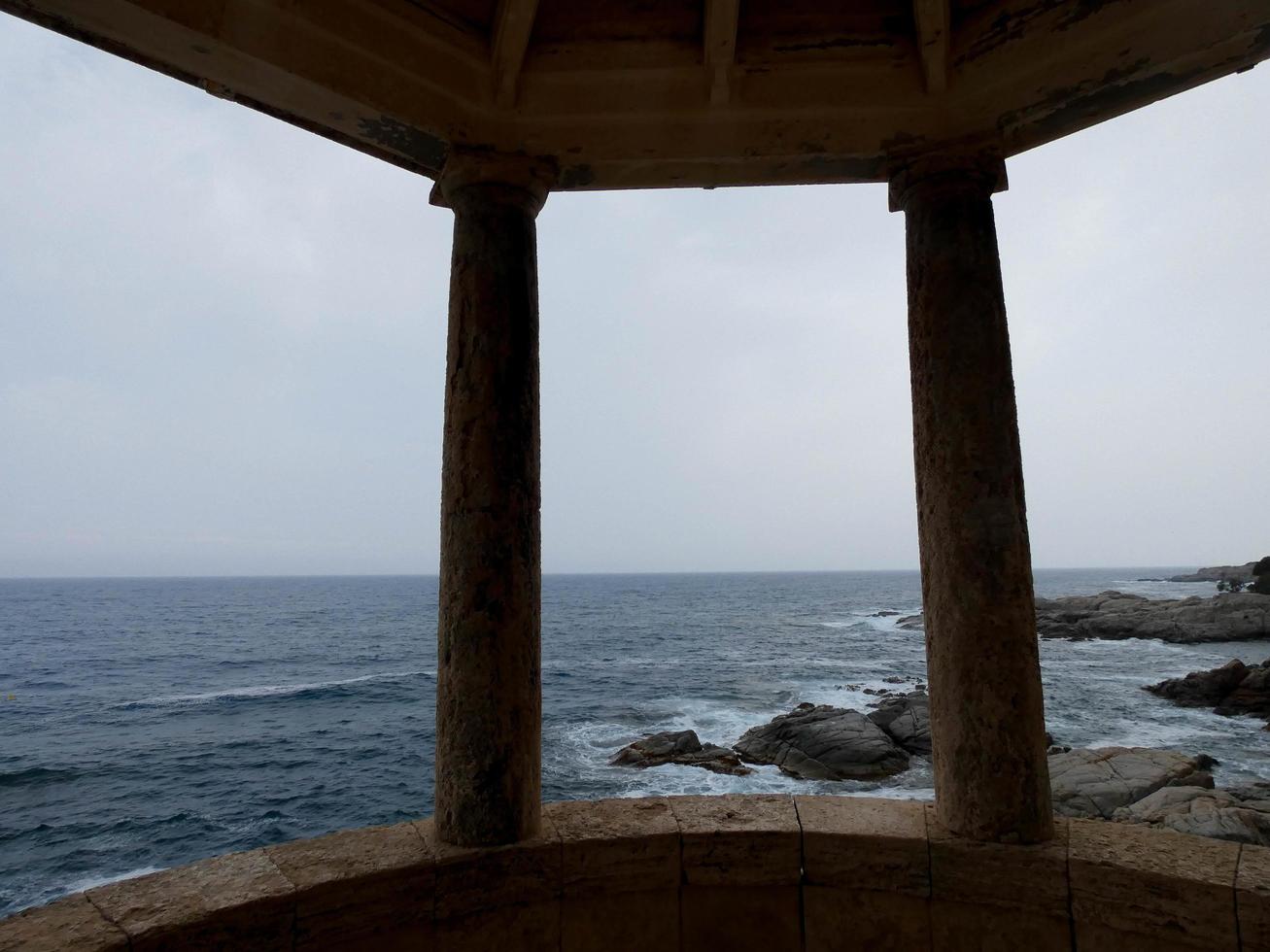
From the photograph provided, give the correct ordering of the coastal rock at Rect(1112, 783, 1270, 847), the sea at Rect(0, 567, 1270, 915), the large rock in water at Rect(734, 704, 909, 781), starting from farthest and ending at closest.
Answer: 1. the large rock in water at Rect(734, 704, 909, 781)
2. the sea at Rect(0, 567, 1270, 915)
3. the coastal rock at Rect(1112, 783, 1270, 847)

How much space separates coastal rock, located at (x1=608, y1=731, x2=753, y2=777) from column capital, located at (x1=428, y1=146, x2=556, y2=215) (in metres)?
20.7

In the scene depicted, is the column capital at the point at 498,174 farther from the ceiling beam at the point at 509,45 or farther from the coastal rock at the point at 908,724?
the coastal rock at the point at 908,724

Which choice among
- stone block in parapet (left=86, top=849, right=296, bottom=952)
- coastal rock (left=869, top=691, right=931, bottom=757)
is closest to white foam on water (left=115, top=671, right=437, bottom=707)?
coastal rock (left=869, top=691, right=931, bottom=757)

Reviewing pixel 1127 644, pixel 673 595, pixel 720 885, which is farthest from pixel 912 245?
pixel 673 595

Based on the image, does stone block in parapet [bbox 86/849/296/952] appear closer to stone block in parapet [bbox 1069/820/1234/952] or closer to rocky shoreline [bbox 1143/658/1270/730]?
stone block in parapet [bbox 1069/820/1234/952]

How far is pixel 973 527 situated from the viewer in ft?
11.1

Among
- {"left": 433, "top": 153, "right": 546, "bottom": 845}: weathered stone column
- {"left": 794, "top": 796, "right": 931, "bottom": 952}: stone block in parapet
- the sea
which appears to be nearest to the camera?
{"left": 794, "top": 796, "right": 931, "bottom": 952}: stone block in parapet

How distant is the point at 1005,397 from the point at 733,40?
84.5 inches

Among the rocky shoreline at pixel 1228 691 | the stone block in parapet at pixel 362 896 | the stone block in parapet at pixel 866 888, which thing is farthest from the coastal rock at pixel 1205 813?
the rocky shoreline at pixel 1228 691

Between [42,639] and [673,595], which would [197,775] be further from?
[673,595]

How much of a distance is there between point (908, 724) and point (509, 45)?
998 inches

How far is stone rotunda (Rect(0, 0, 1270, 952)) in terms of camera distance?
9.93ft

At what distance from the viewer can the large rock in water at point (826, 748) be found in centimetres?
2148

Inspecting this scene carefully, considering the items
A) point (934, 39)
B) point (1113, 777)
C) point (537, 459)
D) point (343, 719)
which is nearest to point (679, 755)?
point (1113, 777)
